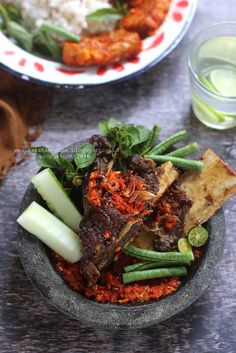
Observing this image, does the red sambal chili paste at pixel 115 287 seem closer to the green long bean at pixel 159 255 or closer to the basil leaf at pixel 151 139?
the green long bean at pixel 159 255

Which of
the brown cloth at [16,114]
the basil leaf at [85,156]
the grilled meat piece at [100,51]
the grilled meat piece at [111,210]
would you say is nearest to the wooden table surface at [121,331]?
the brown cloth at [16,114]

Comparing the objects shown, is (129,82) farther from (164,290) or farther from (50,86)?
(164,290)

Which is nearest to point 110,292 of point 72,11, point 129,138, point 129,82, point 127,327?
point 127,327

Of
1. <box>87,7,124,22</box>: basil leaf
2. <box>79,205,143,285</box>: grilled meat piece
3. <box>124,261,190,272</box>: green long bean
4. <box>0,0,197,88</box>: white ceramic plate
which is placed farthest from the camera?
<box>87,7,124,22</box>: basil leaf

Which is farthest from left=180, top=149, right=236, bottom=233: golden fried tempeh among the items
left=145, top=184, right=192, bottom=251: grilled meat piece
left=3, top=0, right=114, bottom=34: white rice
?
left=3, top=0, right=114, bottom=34: white rice

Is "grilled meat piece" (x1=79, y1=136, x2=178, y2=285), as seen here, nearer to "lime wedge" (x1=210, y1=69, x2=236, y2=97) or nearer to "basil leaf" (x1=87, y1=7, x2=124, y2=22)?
"lime wedge" (x1=210, y1=69, x2=236, y2=97)
